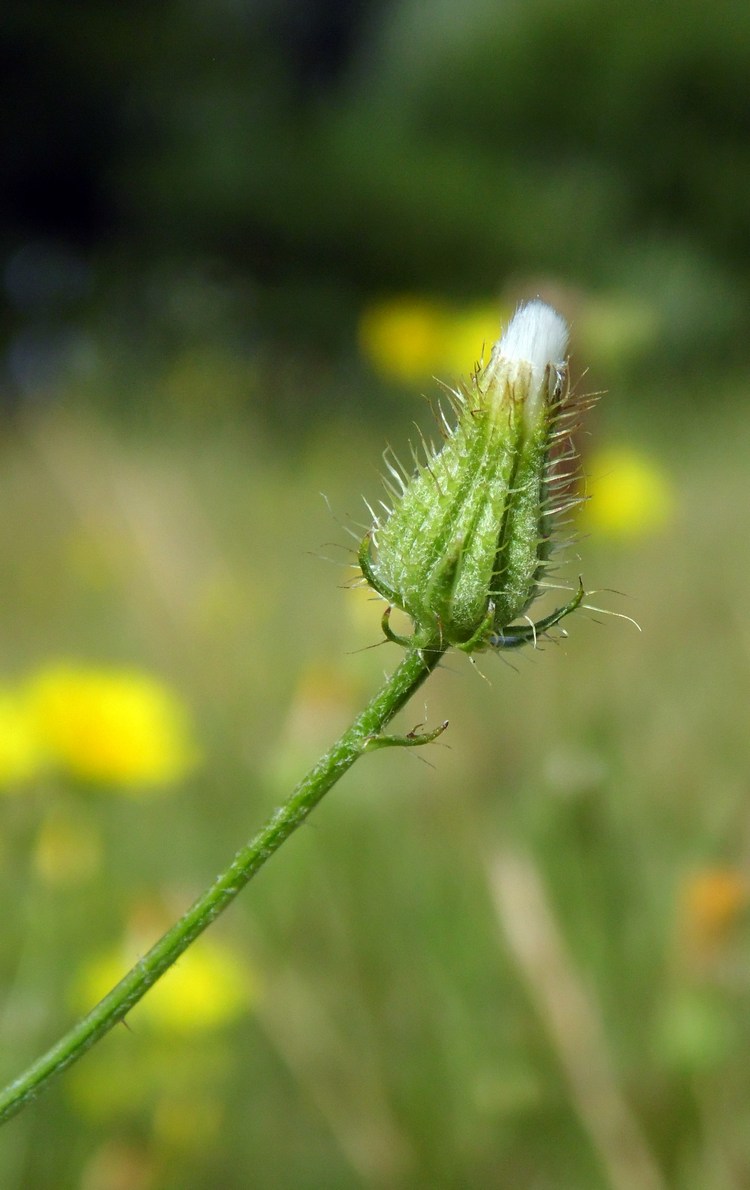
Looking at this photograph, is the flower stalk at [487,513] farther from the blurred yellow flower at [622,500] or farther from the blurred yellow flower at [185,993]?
the blurred yellow flower at [622,500]

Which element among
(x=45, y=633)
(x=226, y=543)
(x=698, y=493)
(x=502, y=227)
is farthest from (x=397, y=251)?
(x=45, y=633)

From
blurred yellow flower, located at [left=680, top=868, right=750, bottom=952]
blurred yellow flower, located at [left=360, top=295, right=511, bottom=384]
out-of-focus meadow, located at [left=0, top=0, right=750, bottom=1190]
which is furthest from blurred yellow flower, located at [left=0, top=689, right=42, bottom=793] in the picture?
blurred yellow flower, located at [left=360, top=295, right=511, bottom=384]

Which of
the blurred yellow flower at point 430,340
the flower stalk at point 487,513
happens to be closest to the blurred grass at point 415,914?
the flower stalk at point 487,513

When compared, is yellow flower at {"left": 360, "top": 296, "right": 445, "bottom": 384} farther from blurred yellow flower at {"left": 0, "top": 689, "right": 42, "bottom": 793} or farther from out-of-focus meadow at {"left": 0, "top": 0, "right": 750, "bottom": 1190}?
blurred yellow flower at {"left": 0, "top": 689, "right": 42, "bottom": 793}

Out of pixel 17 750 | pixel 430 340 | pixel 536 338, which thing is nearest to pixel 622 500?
pixel 430 340

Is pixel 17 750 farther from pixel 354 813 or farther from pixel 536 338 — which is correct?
pixel 536 338
